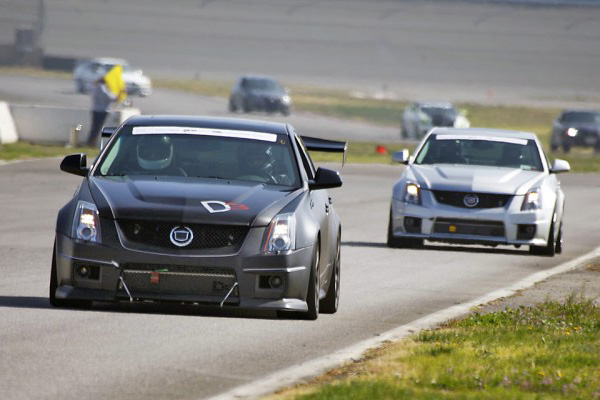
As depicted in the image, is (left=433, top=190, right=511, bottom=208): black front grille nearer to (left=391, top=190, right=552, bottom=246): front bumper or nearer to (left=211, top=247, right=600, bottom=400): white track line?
(left=391, top=190, right=552, bottom=246): front bumper

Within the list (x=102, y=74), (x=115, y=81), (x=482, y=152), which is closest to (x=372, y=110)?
(x=102, y=74)

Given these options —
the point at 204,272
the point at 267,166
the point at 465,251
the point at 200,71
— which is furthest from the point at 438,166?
the point at 200,71

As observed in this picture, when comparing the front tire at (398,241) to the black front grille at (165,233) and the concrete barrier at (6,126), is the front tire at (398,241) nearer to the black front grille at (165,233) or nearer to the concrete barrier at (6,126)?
the black front grille at (165,233)

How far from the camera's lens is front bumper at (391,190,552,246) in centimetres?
1833

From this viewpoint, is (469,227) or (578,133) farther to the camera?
(578,133)

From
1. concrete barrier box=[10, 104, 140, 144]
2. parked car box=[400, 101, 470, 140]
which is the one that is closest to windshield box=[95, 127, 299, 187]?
concrete barrier box=[10, 104, 140, 144]

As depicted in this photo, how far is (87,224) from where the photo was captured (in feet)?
33.9

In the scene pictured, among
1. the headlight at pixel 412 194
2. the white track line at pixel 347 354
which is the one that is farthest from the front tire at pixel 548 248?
the white track line at pixel 347 354

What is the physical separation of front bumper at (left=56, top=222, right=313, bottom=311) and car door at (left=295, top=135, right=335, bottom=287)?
2.70 ft

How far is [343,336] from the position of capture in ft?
34.8

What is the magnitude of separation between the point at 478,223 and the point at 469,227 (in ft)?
0.40

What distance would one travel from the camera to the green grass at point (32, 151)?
34.2m

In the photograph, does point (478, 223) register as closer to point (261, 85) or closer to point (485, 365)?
point (485, 365)

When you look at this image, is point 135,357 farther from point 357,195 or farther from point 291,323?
point 357,195
